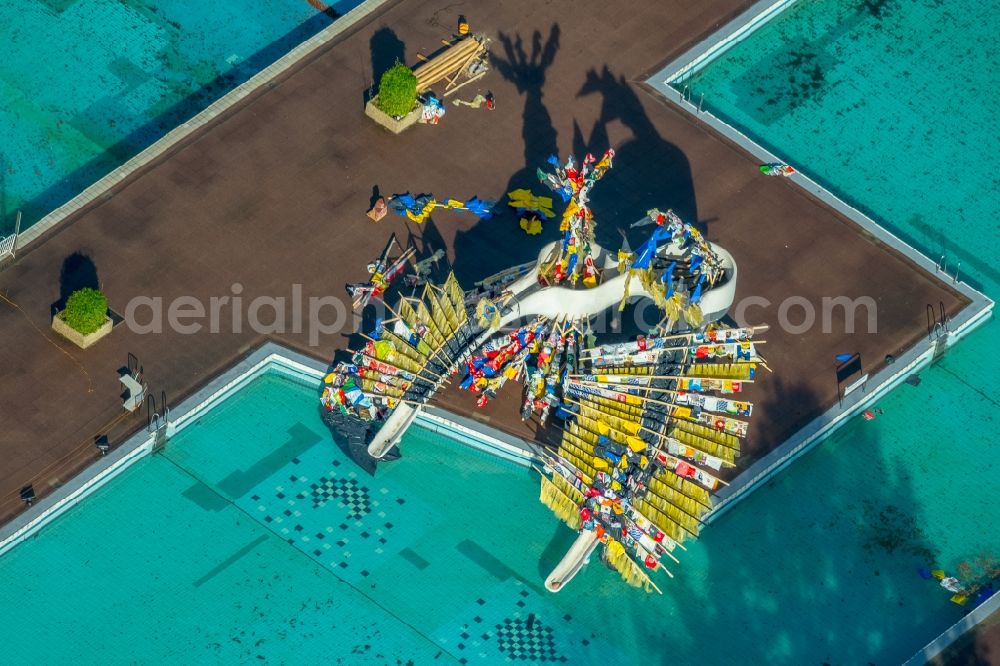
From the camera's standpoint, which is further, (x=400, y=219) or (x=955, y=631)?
(x=400, y=219)

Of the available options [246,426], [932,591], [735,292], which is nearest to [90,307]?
[246,426]

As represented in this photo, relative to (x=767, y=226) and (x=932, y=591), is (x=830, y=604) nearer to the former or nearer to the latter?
(x=932, y=591)

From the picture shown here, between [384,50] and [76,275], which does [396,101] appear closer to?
[384,50]

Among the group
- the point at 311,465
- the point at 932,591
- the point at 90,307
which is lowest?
the point at 932,591

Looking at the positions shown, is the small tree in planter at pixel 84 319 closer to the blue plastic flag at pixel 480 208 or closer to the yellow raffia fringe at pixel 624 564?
the blue plastic flag at pixel 480 208

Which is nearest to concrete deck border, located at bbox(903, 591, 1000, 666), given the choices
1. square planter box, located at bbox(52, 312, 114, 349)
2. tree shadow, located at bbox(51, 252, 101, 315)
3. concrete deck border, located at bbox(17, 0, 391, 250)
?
square planter box, located at bbox(52, 312, 114, 349)

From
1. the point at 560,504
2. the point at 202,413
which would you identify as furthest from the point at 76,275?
the point at 560,504
